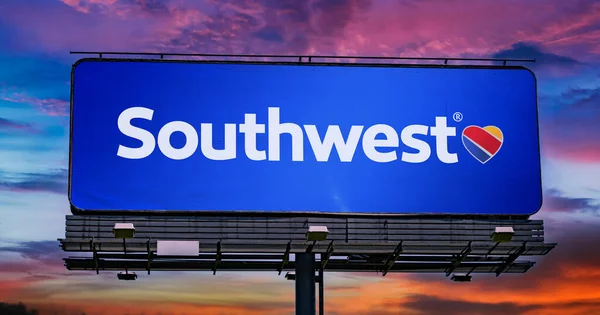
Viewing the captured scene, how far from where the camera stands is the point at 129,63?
2702cm

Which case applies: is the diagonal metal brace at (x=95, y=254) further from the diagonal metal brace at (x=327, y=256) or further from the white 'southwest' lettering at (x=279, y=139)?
the diagonal metal brace at (x=327, y=256)

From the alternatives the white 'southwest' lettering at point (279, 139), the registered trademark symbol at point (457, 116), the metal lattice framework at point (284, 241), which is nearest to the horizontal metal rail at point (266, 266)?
the metal lattice framework at point (284, 241)

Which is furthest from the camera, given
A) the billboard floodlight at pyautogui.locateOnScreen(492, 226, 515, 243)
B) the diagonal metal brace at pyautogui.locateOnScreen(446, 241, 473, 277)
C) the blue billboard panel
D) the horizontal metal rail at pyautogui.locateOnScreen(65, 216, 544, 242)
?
the diagonal metal brace at pyautogui.locateOnScreen(446, 241, 473, 277)

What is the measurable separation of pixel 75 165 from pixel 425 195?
896cm

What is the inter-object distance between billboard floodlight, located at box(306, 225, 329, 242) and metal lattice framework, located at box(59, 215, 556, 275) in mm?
617

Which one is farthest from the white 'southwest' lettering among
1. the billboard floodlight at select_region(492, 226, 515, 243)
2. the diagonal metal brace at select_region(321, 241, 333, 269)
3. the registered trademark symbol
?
the billboard floodlight at select_region(492, 226, 515, 243)

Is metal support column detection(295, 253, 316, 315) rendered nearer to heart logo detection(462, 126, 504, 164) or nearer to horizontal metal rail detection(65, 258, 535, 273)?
horizontal metal rail detection(65, 258, 535, 273)

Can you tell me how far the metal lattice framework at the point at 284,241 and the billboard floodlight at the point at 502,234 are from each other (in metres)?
0.83

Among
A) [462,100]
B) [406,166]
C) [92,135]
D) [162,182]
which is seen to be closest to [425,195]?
[406,166]

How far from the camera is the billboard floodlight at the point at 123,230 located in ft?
82.6

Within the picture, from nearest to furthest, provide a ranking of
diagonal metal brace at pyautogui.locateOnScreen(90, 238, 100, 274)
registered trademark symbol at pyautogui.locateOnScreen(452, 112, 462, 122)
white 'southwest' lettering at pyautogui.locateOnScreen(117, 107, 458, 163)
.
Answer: diagonal metal brace at pyautogui.locateOnScreen(90, 238, 100, 274), white 'southwest' lettering at pyautogui.locateOnScreen(117, 107, 458, 163), registered trademark symbol at pyautogui.locateOnScreen(452, 112, 462, 122)

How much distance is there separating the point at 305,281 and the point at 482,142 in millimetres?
5969

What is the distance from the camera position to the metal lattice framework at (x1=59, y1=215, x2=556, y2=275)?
85.4ft

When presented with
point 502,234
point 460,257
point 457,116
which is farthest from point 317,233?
point 457,116
